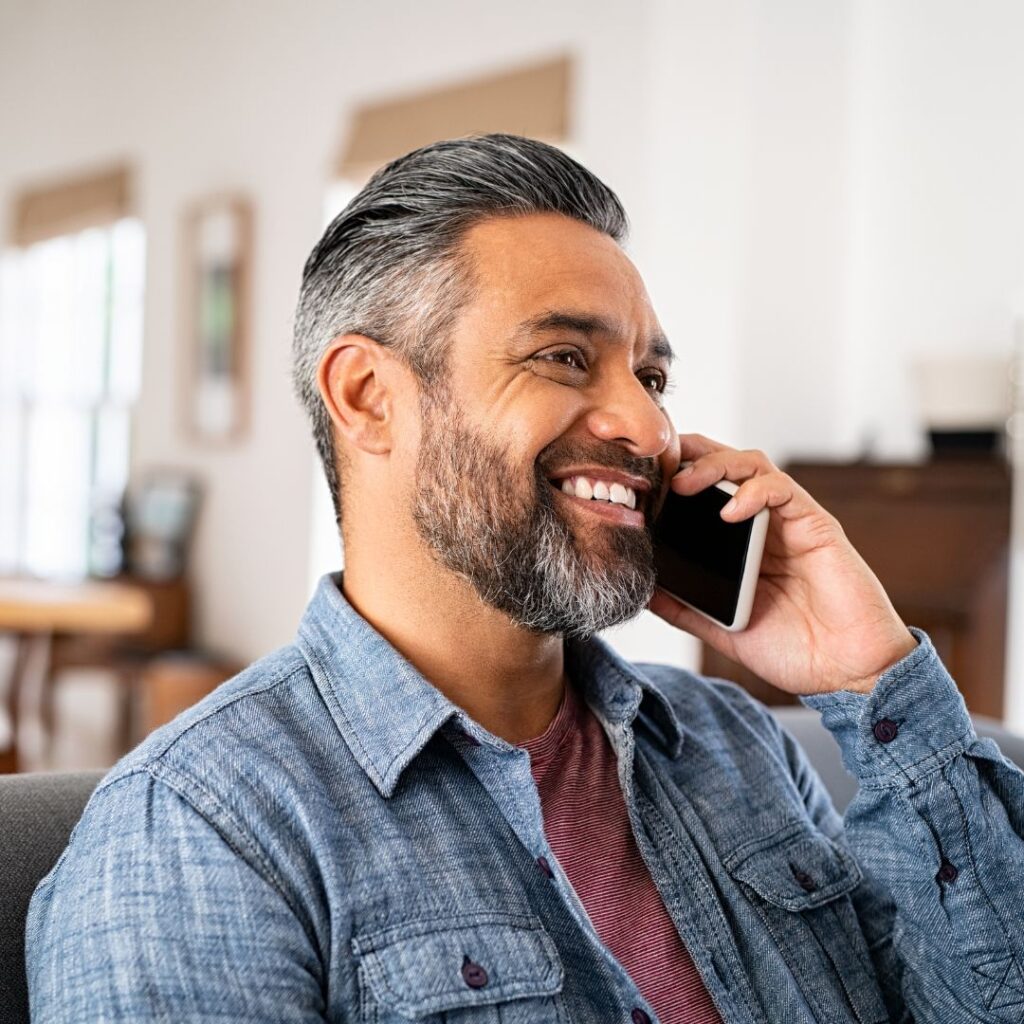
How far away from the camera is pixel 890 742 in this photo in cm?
127

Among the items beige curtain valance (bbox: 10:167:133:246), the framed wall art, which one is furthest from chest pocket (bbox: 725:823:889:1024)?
beige curtain valance (bbox: 10:167:133:246)

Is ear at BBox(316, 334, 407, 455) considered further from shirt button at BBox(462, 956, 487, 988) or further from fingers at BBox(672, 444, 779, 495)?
shirt button at BBox(462, 956, 487, 988)

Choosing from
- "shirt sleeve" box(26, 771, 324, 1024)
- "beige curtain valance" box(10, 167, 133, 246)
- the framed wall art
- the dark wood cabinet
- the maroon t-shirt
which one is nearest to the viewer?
"shirt sleeve" box(26, 771, 324, 1024)

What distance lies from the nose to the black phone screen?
13cm

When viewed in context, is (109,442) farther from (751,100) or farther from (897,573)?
(897,573)

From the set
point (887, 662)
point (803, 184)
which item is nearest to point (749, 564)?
point (887, 662)

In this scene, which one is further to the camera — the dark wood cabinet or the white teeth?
the dark wood cabinet

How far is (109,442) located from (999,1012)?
6.09 m

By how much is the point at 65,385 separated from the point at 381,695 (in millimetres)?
6272

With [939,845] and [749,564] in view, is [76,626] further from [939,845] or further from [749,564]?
[939,845]

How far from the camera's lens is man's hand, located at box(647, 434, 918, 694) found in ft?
4.39

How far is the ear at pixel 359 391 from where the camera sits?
50.1 inches

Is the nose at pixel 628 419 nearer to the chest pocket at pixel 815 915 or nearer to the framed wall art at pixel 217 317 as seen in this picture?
the chest pocket at pixel 815 915

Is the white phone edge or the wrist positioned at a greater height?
the white phone edge
